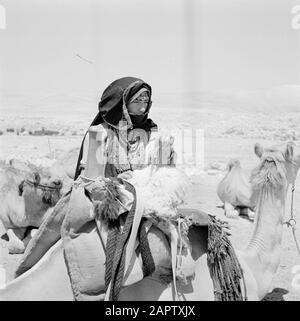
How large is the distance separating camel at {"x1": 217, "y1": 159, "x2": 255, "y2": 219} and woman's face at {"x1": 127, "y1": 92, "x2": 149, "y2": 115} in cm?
398

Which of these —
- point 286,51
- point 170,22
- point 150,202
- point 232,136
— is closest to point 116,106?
point 150,202

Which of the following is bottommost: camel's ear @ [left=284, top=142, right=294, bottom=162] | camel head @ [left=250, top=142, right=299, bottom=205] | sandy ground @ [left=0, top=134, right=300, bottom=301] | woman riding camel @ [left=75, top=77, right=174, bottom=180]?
sandy ground @ [left=0, top=134, right=300, bottom=301]

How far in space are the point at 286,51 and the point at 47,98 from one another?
2989 mm

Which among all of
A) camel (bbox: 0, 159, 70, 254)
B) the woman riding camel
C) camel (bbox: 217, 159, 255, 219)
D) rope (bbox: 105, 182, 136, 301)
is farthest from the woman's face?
camel (bbox: 217, 159, 255, 219)

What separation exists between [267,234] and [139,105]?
987mm

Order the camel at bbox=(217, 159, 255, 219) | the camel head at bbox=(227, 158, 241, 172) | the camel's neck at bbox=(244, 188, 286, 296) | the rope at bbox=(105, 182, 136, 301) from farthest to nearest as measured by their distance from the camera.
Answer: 1. the camel head at bbox=(227, 158, 241, 172)
2. the camel at bbox=(217, 159, 255, 219)
3. the camel's neck at bbox=(244, 188, 286, 296)
4. the rope at bbox=(105, 182, 136, 301)

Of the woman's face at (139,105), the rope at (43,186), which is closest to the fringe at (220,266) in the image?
the woman's face at (139,105)

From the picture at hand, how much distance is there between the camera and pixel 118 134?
9.01ft

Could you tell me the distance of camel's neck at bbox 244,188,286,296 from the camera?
297 cm

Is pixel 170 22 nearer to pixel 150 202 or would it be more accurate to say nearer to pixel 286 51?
pixel 286 51

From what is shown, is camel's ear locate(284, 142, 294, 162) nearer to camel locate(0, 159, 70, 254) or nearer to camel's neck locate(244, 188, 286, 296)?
camel's neck locate(244, 188, 286, 296)

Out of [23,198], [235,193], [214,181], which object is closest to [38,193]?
[23,198]

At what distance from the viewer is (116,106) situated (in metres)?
2.70

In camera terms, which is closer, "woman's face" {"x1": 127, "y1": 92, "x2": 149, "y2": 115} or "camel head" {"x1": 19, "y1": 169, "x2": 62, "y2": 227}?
Result: "woman's face" {"x1": 127, "y1": 92, "x2": 149, "y2": 115}
